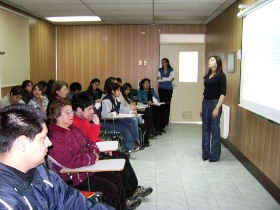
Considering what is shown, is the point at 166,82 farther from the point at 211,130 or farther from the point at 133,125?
the point at 211,130

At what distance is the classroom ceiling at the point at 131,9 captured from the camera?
5.66 m

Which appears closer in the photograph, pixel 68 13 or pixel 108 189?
pixel 108 189

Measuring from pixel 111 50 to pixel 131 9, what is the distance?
261 centimetres

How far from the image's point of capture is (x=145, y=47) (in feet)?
29.0

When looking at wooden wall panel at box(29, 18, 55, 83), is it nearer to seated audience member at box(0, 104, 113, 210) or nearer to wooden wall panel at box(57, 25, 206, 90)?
wooden wall panel at box(57, 25, 206, 90)

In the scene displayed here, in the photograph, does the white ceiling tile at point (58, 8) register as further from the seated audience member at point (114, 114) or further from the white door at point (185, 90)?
the white door at point (185, 90)

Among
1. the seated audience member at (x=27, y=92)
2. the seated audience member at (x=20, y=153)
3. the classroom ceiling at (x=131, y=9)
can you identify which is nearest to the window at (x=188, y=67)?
the classroom ceiling at (x=131, y=9)

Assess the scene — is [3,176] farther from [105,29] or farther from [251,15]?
[105,29]

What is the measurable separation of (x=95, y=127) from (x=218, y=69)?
2.18m

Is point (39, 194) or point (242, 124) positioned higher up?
point (39, 194)

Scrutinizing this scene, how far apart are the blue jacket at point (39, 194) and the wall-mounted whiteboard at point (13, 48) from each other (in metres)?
4.31

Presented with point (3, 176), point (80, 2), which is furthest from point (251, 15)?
point (3, 176)

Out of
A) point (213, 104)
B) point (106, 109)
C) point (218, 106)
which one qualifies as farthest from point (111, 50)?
point (218, 106)

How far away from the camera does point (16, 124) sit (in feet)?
4.66
